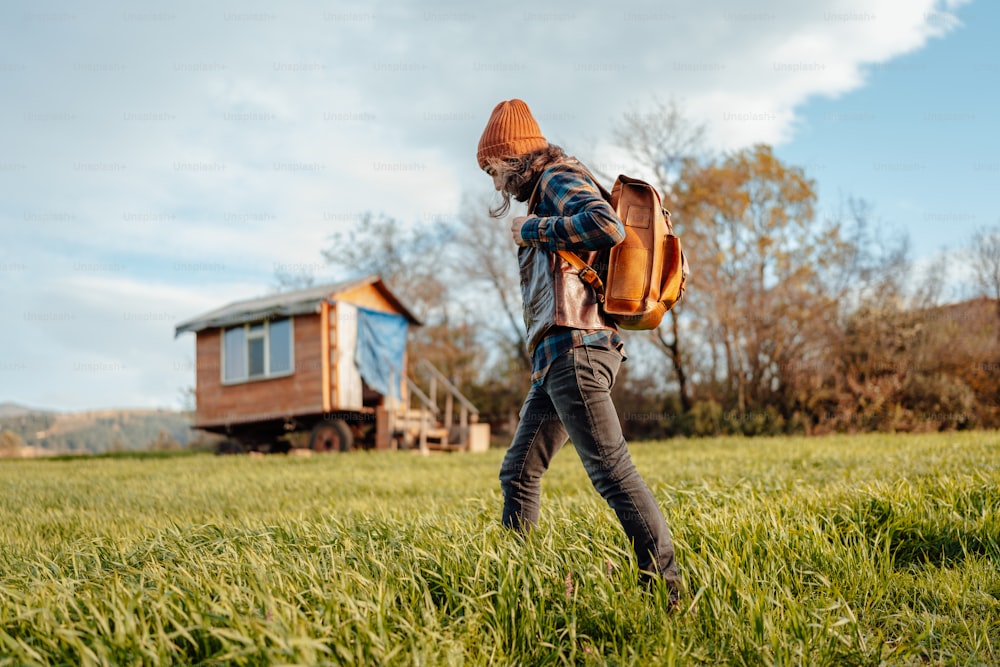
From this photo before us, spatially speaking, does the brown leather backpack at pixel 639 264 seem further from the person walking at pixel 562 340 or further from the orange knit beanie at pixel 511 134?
the orange knit beanie at pixel 511 134

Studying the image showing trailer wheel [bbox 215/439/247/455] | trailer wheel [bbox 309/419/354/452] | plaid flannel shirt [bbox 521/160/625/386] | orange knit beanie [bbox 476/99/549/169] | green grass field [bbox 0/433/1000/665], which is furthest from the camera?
trailer wheel [bbox 215/439/247/455]

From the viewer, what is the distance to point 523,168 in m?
3.17

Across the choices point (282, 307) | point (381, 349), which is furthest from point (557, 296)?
point (381, 349)

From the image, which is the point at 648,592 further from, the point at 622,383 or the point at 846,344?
the point at 622,383

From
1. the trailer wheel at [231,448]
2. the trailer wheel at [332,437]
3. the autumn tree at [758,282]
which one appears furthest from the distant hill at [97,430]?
the autumn tree at [758,282]

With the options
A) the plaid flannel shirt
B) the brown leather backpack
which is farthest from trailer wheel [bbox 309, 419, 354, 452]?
the brown leather backpack

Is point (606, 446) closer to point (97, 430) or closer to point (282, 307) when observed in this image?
point (282, 307)

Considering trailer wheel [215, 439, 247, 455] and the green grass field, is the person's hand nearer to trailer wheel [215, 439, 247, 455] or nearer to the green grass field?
the green grass field

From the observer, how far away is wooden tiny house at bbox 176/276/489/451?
1788cm

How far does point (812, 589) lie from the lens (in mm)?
3322

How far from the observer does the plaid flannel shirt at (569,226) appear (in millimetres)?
2787

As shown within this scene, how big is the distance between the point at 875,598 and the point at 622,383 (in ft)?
64.0

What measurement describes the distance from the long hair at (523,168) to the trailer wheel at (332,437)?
47.9ft

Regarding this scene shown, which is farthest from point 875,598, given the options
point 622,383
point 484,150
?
point 622,383
